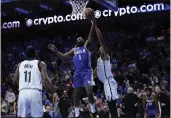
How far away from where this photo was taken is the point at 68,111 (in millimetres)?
13008

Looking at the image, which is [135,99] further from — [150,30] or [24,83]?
[150,30]

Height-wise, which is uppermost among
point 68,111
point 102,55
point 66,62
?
point 66,62

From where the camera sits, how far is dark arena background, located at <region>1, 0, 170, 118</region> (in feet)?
49.1

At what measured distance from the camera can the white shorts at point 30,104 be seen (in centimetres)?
614

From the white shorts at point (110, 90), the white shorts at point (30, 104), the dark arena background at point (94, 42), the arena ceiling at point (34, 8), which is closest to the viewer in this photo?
the white shorts at point (30, 104)

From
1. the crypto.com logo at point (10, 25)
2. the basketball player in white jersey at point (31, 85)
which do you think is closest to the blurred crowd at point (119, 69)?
the crypto.com logo at point (10, 25)

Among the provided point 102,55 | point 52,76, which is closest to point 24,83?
point 102,55

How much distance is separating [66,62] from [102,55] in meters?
11.5

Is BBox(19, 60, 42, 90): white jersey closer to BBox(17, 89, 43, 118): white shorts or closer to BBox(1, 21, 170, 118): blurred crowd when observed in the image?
BBox(17, 89, 43, 118): white shorts

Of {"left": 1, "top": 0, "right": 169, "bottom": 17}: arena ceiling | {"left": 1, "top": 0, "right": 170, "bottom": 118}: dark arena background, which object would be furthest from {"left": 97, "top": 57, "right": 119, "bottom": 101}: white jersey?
{"left": 1, "top": 0, "right": 169, "bottom": 17}: arena ceiling

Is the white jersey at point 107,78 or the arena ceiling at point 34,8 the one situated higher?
the arena ceiling at point 34,8

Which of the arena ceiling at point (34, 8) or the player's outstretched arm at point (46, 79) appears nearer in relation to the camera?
the player's outstretched arm at point (46, 79)

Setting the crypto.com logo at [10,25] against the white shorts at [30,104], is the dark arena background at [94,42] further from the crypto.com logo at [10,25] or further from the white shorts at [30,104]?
the white shorts at [30,104]

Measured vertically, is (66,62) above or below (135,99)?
above
